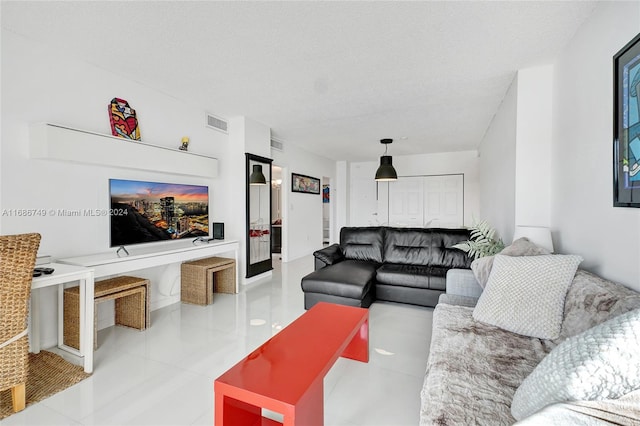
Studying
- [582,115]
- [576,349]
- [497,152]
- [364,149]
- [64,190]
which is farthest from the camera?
[364,149]

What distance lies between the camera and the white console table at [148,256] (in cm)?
246

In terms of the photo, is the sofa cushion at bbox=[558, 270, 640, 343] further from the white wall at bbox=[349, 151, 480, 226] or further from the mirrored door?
the white wall at bbox=[349, 151, 480, 226]

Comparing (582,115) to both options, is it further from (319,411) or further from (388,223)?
Result: (388,223)

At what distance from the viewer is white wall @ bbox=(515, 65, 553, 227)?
269 centimetres

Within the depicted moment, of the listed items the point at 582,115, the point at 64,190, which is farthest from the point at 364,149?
the point at 64,190

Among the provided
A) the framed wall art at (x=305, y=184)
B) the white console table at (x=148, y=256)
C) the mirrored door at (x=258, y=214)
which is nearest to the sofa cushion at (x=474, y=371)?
the white console table at (x=148, y=256)

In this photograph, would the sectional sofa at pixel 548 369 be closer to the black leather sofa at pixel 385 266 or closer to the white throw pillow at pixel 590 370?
the white throw pillow at pixel 590 370

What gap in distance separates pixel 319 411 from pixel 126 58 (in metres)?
3.10

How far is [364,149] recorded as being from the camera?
22.2 feet

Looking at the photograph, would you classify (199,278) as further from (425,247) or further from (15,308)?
(425,247)

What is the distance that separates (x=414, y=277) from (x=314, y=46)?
97.6 inches

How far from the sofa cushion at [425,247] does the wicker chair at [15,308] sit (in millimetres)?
3386

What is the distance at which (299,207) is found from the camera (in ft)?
21.5

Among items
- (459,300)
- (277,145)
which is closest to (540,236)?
(459,300)
